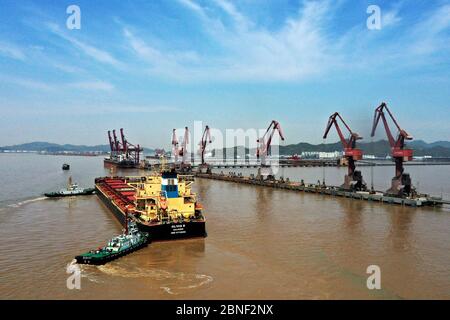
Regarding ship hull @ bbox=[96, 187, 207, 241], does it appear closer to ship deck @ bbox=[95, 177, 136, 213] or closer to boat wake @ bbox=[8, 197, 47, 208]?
ship deck @ bbox=[95, 177, 136, 213]

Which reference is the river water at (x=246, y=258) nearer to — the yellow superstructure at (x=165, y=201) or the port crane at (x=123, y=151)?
the yellow superstructure at (x=165, y=201)

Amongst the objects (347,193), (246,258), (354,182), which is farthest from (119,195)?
(354,182)

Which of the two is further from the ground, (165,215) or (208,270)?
(165,215)

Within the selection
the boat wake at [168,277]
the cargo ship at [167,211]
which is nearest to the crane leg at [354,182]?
the cargo ship at [167,211]

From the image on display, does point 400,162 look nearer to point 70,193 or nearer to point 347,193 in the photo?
point 347,193
